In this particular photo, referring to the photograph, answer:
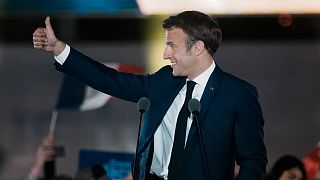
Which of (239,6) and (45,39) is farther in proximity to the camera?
(239,6)

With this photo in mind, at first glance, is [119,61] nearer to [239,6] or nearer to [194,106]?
[239,6]

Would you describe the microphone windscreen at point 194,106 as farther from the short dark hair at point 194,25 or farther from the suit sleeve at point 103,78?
the suit sleeve at point 103,78

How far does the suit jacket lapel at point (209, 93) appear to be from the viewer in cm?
284

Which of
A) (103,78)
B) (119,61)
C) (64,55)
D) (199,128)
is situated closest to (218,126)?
(199,128)

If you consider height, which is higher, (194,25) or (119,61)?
(119,61)

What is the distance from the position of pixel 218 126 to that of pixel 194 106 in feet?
0.53

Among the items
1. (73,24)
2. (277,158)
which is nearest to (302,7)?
(277,158)

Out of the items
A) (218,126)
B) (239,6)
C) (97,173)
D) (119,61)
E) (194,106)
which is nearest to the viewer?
(194,106)

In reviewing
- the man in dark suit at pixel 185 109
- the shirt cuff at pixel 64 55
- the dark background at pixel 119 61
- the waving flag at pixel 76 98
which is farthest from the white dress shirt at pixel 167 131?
the waving flag at pixel 76 98

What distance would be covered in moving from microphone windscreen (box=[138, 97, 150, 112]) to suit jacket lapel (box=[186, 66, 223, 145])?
184 mm

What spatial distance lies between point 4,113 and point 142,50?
1181mm

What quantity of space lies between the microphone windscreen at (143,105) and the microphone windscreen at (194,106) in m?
0.17

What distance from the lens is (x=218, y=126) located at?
283 cm

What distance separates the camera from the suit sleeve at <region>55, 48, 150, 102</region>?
9.85 ft
